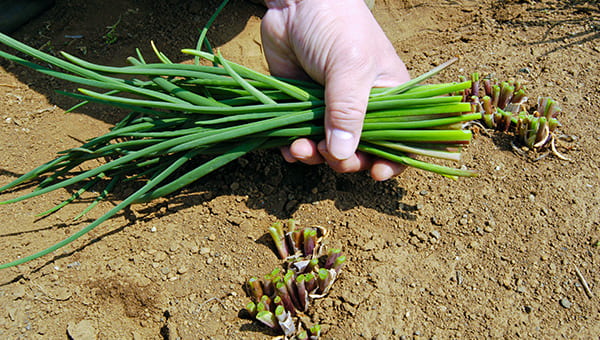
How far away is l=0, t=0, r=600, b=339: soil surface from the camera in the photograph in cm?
129

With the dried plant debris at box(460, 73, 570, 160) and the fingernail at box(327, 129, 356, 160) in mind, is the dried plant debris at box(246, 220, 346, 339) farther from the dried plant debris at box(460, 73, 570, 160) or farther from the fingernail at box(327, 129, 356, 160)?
the dried plant debris at box(460, 73, 570, 160)

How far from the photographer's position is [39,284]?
139 centimetres

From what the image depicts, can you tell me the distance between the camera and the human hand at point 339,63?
1.34 metres

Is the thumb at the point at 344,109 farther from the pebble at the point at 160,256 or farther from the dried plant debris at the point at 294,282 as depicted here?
the pebble at the point at 160,256

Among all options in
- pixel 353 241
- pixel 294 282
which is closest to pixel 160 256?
pixel 294 282

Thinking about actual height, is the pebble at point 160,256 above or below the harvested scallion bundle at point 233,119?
below

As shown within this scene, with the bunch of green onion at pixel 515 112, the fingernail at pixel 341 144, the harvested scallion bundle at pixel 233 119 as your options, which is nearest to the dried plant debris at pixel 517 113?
the bunch of green onion at pixel 515 112

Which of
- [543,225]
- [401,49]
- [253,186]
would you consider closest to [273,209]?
[253,186]

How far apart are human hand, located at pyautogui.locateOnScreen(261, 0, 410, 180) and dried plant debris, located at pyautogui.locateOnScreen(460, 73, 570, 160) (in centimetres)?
43

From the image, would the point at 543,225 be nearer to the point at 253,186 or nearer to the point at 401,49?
the point at 253,186

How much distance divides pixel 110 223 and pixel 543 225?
1.68m

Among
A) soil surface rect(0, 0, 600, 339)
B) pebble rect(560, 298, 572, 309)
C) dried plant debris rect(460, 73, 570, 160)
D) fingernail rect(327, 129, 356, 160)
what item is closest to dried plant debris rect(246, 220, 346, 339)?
soil surface rect(0, 0, 600, 339)

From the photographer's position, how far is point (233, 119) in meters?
1.31

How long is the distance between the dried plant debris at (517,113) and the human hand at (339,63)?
0.43 m
